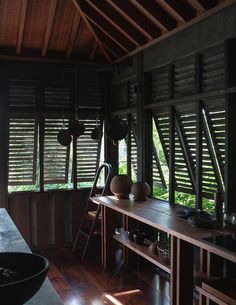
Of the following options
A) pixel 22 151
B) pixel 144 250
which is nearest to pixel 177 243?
pixel 144 250

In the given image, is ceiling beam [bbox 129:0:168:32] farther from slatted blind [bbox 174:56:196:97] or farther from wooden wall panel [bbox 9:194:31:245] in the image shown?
wooden wall panel [bbox 9:194:31:245]

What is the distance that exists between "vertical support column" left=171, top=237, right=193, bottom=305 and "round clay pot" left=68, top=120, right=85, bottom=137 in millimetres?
2510

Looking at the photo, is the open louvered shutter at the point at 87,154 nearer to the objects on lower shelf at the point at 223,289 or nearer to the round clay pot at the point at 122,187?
the round clay pot at the point at 122,187

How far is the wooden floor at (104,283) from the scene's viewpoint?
3812 millimetres

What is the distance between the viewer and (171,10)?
3.83 m

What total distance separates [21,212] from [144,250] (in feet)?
7.39

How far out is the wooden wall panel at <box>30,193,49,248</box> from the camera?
217 inches

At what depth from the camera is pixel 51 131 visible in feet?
18.0

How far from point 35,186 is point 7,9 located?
2435 mm

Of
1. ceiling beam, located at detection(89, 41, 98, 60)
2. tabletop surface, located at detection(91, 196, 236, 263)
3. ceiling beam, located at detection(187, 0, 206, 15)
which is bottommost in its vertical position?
tabletop surface, located at detection(91, 196, 236, 263)

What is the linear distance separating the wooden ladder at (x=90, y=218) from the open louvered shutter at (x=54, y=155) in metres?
0.53

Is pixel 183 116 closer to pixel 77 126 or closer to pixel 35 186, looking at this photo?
pixel 77 126

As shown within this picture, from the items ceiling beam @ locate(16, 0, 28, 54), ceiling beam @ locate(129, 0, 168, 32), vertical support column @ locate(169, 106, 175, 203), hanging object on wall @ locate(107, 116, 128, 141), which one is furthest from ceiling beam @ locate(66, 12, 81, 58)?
vertical support column @ locate(169, 106, 175, 203)

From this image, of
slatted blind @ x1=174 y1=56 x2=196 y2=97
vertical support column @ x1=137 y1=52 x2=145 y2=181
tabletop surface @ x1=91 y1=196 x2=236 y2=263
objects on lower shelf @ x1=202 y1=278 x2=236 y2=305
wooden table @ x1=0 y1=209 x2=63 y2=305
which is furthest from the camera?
vertical support column @ x1=137 y1=52 x2=145 y2=181
